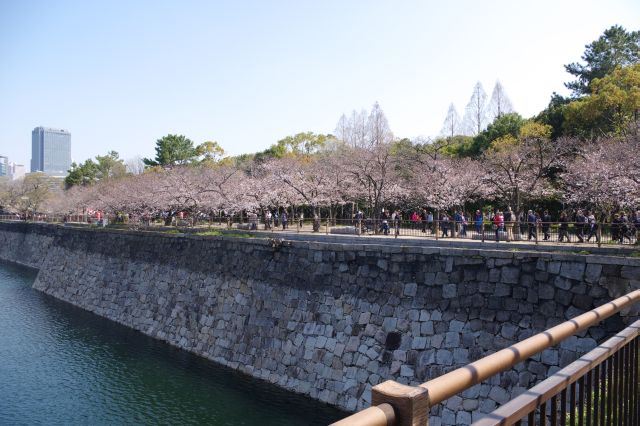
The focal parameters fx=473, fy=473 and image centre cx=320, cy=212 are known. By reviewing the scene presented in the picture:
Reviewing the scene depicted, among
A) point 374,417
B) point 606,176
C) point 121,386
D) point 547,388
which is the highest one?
point 606,176

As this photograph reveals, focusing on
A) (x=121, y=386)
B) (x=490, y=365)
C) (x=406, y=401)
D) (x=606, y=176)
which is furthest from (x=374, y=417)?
(x=606, y=176)

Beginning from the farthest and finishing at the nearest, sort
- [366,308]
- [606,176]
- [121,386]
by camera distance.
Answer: [606,176] < [121,386] < [366,308]

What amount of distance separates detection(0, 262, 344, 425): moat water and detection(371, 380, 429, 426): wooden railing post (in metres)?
13.2

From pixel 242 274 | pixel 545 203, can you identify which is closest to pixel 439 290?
pixel 242 274

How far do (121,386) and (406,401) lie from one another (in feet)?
62.0

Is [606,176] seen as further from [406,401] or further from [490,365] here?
[406,401]

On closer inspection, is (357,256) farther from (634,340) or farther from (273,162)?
(273,162)

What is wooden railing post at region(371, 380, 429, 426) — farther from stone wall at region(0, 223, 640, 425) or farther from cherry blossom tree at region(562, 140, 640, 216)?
cherry blossom tree at region(562, 140, 640, 216)

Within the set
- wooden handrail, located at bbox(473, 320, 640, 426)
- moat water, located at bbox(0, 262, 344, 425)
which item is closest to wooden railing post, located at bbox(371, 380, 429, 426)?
wooden handrail, located at bbox(473, 320, 640, 426)

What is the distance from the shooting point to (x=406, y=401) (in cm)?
213

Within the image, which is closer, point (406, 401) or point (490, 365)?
point (406, 401)

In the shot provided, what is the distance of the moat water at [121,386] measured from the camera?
50.1 feet

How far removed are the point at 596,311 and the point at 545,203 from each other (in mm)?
31440

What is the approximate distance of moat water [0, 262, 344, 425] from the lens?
1528 centimetres
